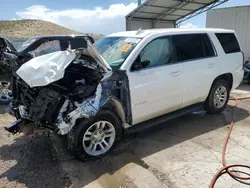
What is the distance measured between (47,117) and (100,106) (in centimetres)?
75

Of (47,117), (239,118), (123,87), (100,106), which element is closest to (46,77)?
(47,117)

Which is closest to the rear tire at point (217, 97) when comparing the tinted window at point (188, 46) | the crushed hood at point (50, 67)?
the tinted window at point (188, 46)

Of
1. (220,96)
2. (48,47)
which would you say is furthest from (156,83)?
(48,47)

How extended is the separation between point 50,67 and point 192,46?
2896 millimetres

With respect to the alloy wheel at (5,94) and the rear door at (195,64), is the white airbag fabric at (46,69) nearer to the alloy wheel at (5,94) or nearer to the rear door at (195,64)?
the rear door at (195,64)

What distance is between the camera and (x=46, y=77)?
3223 millimetres

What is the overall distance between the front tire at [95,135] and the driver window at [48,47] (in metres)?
3.13

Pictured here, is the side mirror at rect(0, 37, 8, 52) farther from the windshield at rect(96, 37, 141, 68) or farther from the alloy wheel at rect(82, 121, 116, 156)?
the alloy wheel at rect(82, 121, 116, 156)

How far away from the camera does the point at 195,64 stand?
4836 millimetres

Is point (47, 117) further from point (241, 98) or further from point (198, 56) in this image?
point (241, 98)

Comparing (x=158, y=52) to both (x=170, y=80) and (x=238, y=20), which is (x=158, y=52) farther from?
(x=238, y=20)

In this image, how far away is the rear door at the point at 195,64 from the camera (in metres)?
4.68

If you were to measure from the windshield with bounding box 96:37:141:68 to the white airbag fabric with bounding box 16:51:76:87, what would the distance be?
0.87 m

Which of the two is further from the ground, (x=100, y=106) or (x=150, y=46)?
(x=150, y=46)
